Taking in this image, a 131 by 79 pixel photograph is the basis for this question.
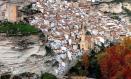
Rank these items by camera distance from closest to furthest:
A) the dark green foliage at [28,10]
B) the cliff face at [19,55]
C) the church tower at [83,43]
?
the cliff face at [19,55]
the dark green foliage at [28,10]
the church tower at [83,43]

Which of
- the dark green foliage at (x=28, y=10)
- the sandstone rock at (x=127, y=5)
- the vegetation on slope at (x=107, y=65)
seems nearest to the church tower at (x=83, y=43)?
the vegetation on slope at (x=107, y=65)

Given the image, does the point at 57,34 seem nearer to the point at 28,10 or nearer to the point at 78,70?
the point at 28,10

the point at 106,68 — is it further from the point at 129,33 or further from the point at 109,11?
the point at 109,11

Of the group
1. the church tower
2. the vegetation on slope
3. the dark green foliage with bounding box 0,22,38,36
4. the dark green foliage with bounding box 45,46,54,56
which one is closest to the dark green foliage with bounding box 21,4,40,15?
the dark green foliage with bounding box 0,22,38,36

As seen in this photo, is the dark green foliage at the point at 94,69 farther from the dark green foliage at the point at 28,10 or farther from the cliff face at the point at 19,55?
the dark green foliage at the point at 28,10

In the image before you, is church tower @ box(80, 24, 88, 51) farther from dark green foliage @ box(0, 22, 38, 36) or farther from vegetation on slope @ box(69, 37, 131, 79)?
dark green foliage @ box(0, 22, 38, 36)

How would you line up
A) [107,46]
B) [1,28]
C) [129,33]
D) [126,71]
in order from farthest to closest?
[129,33], [107,46], [126,71], [1,28]

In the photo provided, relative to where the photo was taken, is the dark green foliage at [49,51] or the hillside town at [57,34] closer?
the hillside town at [57,34]

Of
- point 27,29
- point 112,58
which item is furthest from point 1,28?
point 112,58

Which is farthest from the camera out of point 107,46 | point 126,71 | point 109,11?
point 109,11
